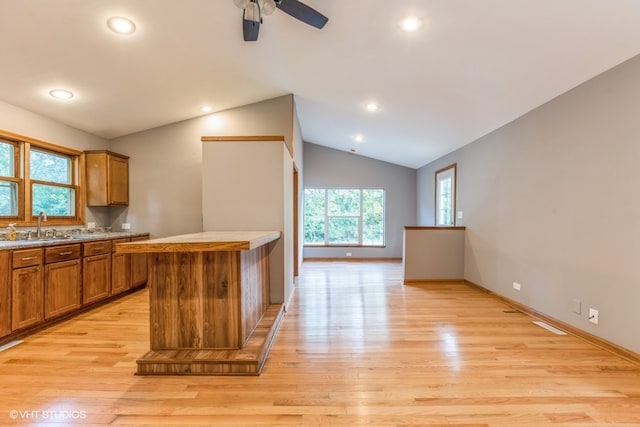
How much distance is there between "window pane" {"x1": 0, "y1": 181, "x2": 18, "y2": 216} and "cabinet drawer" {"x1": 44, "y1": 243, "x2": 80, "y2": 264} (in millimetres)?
821

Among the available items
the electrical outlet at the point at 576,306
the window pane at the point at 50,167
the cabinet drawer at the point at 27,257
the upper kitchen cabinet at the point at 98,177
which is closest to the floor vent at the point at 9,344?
the cabinet drawer at the point at 27,257

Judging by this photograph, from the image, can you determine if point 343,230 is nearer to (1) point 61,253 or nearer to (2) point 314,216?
(2) point 314,216

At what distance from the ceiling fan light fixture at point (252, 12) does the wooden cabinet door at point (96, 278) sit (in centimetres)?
322

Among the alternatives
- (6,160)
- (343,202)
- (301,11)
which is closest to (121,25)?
(301,11)

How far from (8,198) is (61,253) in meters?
0.99

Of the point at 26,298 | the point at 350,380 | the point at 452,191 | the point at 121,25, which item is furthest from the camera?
the point at 452,191

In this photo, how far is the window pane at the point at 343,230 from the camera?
733cm

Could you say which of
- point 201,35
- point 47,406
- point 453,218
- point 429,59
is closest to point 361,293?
point 453,218

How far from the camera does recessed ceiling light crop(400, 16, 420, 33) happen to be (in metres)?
2.27

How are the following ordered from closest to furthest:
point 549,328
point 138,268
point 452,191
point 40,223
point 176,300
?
point 176,300 < point 549,328 < point 40,223 < point 138,268 < point 452,191

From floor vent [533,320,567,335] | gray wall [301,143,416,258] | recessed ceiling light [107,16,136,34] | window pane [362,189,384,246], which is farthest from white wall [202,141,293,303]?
window pane [362,189,384,246]

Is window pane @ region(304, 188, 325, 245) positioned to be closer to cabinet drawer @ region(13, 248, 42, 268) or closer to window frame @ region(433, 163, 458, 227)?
window frame @ region(433, 163, 458, 227)

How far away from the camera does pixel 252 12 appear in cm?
191

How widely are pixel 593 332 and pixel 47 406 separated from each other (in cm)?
412
